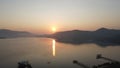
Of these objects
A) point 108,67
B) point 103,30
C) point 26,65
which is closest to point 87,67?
point 108,67

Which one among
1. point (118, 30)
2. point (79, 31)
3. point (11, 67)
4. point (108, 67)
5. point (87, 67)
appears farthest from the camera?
point (79, 31)

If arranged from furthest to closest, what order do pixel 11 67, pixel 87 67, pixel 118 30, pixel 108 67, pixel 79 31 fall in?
pixel 79 31, pixel 118 30, pixel 87 67, pixel 11 67, pixel 108 67

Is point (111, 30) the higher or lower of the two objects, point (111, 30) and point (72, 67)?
the higher

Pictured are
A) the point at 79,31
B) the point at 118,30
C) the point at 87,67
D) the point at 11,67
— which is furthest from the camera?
the point at 79,31

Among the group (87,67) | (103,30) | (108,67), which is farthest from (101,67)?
(103,30)

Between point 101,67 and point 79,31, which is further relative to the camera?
point 79,31

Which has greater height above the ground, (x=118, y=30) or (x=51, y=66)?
(x=118, y=30)

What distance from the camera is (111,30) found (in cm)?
13450

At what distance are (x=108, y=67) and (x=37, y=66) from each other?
12.5 metres

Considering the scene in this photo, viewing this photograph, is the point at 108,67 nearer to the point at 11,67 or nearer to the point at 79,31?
the point at 11,67

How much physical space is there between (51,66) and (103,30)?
117072 millimetres

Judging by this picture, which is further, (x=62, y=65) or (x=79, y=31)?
(x=79, y=31)

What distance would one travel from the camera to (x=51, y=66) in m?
30.9

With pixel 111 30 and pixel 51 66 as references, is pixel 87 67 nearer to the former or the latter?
pixel 51 66
